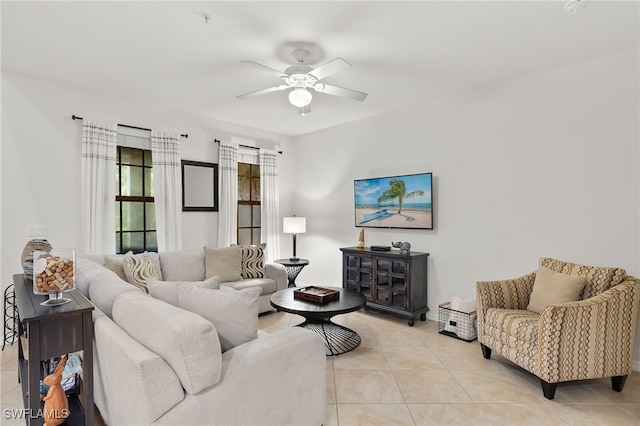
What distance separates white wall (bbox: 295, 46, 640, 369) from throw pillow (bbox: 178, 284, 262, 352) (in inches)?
111

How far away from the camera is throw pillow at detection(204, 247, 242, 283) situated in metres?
4.04

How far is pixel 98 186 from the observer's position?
3.72m

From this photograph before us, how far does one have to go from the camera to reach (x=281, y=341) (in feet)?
5.98

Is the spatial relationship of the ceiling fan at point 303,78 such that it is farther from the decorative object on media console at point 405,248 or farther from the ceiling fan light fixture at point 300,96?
the decorative object on media console at point 405,248

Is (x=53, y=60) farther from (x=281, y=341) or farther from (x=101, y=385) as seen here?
(x=281, y=341)

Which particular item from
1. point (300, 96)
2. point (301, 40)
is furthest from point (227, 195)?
point (301, 40)

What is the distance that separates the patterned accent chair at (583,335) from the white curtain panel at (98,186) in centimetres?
396

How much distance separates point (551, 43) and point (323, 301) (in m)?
2.78

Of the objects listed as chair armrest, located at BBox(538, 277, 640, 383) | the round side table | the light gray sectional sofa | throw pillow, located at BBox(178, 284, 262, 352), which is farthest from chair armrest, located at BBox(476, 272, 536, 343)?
the round side table

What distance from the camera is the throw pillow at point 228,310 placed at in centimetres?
173

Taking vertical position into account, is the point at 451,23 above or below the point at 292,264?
above

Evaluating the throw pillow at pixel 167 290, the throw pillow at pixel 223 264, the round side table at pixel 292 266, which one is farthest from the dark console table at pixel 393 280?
the throw pillow at pixel 167 290

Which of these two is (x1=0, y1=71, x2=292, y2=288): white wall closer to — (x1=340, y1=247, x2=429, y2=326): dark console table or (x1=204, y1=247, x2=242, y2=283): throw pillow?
(x1=204, y1=247, x2=242, y2=283): throw pillow

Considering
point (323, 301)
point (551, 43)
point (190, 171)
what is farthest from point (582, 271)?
point (190, 171)
